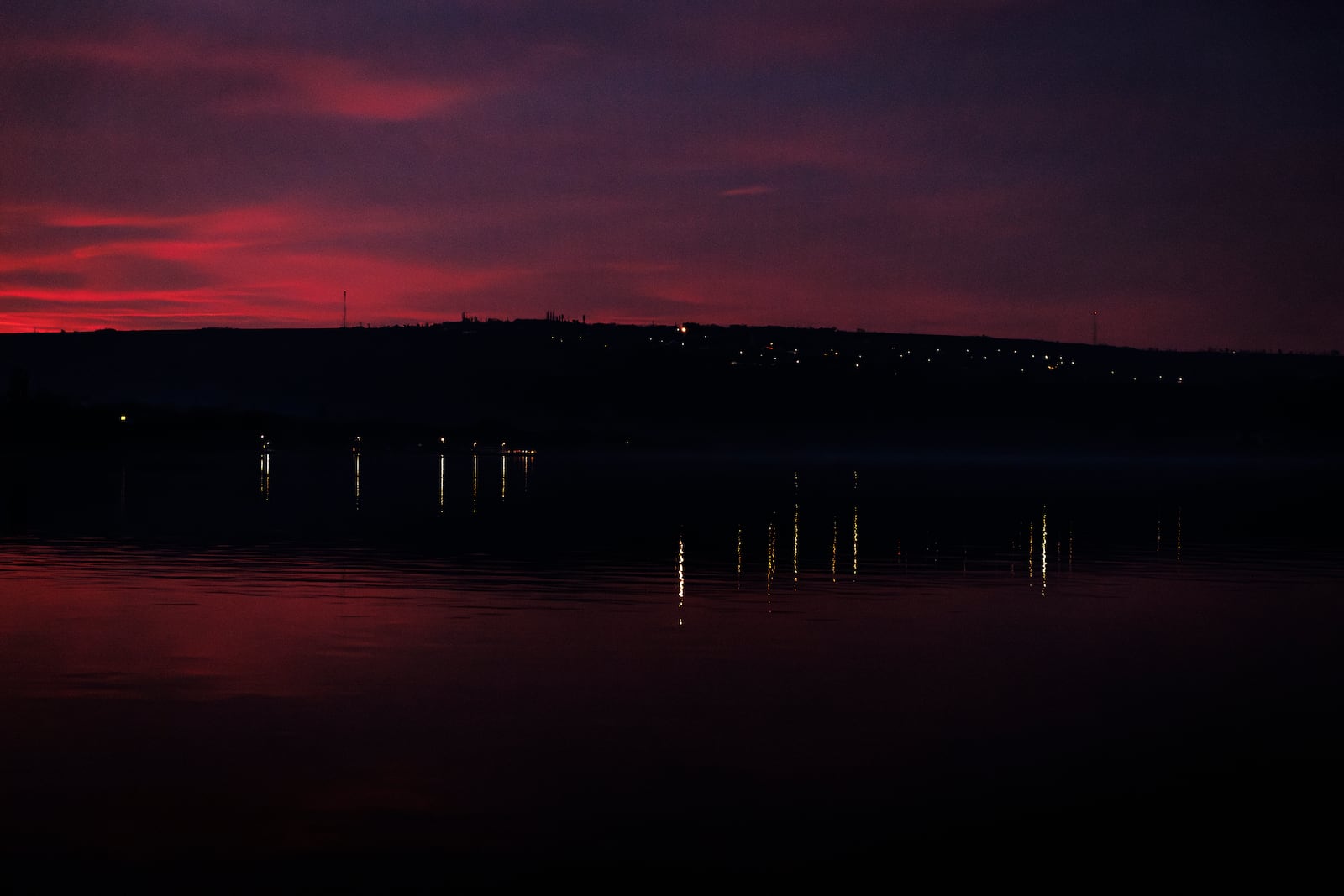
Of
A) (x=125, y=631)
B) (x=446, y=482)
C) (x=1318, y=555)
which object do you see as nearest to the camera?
(x=125, y=631)

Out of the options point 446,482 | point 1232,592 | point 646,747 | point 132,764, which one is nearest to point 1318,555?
point 1232,592

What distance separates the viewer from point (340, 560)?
3766 cm

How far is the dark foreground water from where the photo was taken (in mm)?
12703

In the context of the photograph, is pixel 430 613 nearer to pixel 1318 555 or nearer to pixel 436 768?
pixel 436 768

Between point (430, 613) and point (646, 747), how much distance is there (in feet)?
38.3

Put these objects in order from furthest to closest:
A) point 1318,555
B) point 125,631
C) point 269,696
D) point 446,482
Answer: point 446,482 < point 1318,555 < point 125,631 < point 269,696

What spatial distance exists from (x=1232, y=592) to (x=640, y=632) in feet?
48.4

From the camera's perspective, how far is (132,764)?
15195 millimetres

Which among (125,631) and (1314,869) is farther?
(125,631)

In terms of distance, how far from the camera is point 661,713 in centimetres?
1806

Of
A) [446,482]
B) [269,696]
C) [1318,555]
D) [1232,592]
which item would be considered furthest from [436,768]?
[446,482]

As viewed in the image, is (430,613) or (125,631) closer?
(125,631)

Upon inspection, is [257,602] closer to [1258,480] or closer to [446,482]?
[446,482]

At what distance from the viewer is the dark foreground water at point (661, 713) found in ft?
41.7
